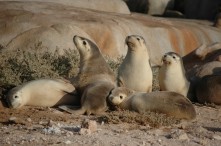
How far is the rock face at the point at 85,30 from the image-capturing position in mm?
11094

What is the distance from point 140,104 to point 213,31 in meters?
7.55

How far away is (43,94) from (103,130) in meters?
1.81

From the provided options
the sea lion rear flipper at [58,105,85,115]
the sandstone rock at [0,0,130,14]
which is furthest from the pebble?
the sandstone rock at [0,0,130,14]

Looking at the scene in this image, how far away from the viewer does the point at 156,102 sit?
784cm

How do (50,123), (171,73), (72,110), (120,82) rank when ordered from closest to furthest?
(50,123)
(72,110)
(120,82)
(171,73)

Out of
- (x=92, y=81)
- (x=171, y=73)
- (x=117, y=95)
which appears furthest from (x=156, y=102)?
(x=171, y=73)

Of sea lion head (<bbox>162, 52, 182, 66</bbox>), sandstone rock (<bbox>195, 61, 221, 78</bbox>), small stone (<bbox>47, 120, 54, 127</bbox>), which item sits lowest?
small stone (<bbox>47, 120, 54, 127</bbox>)

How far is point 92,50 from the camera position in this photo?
9086mm

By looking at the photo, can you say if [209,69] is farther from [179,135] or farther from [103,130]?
[103,130]

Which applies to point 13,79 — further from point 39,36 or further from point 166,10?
point 166,10

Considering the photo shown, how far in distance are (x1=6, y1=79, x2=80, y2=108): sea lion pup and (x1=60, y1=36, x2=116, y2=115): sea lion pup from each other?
0.19 meters

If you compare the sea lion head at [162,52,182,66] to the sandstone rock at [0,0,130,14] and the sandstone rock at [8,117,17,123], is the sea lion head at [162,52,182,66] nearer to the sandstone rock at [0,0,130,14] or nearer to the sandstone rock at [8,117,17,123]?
the sandstone rock at [8,117,17,123]

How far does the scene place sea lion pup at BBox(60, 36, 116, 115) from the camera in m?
7.99

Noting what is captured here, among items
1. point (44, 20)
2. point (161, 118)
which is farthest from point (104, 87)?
point (44, 20)
